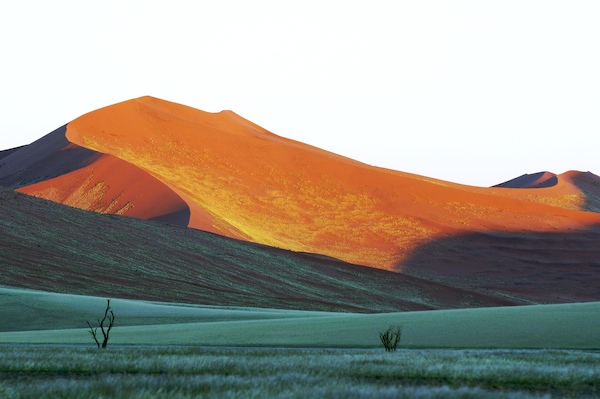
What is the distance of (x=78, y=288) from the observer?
46.8 m

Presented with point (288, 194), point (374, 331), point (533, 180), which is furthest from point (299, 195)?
point (533, 180)

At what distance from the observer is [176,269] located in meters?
57.2

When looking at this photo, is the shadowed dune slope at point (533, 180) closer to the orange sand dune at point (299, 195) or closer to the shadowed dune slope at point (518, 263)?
the orange sand dune at point (299, 195)

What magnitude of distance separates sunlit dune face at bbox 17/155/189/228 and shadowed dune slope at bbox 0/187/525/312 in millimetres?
12361

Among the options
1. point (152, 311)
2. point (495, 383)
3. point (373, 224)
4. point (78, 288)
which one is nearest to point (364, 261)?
point (373, 224)

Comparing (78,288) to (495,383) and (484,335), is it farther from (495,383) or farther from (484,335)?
(495,383)

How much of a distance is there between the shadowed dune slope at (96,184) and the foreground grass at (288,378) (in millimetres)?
64927

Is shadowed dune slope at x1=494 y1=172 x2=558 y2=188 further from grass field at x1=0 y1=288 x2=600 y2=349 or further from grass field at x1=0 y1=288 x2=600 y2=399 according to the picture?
grass field at x1=0 y1=288 x2=600 y2=349

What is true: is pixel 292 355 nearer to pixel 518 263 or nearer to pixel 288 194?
pixel 518 263

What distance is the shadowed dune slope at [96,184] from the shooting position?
268 ft

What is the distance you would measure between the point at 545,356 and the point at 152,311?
71.9 ft

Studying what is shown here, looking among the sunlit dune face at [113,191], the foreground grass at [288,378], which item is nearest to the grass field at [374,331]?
the foreground grass at [288,378]

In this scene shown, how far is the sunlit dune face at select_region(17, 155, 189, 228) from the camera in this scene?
8162 cm

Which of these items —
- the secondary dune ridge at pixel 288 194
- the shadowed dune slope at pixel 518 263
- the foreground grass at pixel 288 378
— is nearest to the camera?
the foreground grass at pixel 288 378
